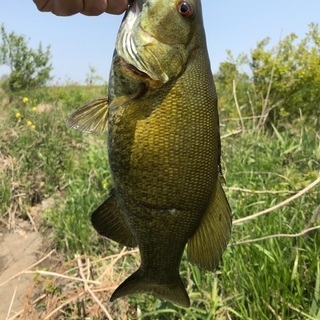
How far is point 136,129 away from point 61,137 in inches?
227

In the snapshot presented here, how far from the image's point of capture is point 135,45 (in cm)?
122

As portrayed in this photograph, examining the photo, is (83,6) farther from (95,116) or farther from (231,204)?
(231,204)

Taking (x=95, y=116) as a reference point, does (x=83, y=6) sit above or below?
above

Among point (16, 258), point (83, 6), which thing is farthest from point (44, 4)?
point (16, 258)

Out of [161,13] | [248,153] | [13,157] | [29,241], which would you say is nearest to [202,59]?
[161,13]

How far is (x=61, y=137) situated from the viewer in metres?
6.85

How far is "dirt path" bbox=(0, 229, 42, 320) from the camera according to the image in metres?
4.59

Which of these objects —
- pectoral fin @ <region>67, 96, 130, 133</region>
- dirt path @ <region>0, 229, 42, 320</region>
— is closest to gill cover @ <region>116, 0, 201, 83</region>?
pectoral fin @ <region>67, 96, 130, 133</region>

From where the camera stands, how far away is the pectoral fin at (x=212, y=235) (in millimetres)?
1305

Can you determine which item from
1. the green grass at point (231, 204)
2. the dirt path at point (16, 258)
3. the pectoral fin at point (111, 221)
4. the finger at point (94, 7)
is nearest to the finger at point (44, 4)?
the finger at point (94, 7)

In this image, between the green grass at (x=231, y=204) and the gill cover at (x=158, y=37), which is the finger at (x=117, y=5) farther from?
the green grass at (x=231, y=204)

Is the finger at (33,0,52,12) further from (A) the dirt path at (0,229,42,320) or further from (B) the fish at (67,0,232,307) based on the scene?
(A) the dirt path at (0,229,42,320)

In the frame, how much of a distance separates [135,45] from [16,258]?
14.4ft

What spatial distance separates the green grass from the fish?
1222 millimetres
